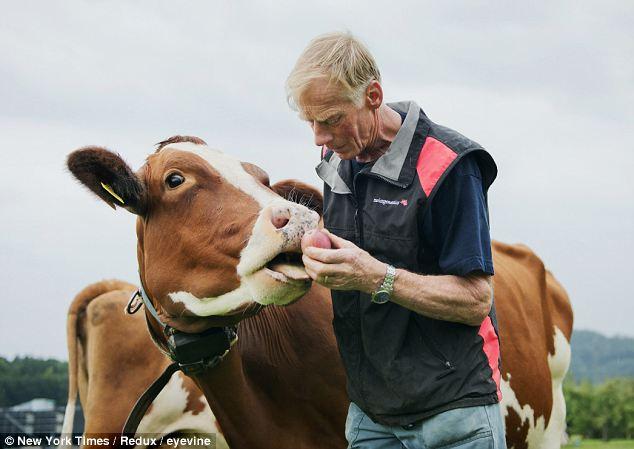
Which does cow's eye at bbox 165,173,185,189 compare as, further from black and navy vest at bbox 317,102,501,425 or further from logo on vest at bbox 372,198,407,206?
logo on vest at bbox 372,198,407,206

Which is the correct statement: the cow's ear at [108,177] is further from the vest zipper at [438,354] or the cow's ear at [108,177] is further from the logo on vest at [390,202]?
the vest zipper at [438,354]

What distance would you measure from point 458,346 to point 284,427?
1459mm

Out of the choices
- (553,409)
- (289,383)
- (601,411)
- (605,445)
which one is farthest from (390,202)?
(601,411)

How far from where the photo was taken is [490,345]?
11.2ft

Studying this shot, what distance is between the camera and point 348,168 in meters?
3.77

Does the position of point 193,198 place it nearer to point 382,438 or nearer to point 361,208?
point 361,208

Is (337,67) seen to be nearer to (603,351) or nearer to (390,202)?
(390,202)

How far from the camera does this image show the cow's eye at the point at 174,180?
3.81 metres

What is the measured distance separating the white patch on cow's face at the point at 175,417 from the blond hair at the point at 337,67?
2.94 meters

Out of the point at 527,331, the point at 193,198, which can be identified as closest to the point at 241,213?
the point at 193,198

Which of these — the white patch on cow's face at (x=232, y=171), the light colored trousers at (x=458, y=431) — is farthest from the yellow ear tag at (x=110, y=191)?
the light colored trousers at (x=458, y=431)

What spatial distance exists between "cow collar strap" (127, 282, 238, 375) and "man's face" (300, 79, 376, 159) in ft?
3.53

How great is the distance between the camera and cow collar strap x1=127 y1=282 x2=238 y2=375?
3844 millimetres

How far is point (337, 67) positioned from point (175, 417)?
3.37 meters
